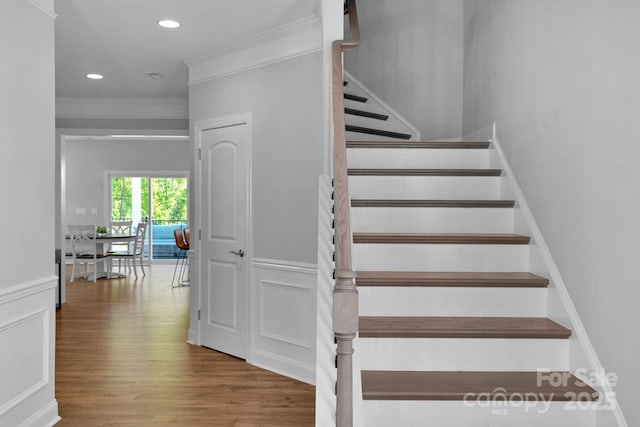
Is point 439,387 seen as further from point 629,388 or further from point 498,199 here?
point 498,199

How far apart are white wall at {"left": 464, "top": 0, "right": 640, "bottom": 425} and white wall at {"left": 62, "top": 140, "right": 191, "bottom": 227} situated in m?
9.56

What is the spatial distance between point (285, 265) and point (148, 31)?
2220 mm

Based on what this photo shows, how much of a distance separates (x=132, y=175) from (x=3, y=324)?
9.59 meters

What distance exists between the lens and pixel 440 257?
2.84 metres

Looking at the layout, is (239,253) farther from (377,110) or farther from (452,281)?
(452,281)

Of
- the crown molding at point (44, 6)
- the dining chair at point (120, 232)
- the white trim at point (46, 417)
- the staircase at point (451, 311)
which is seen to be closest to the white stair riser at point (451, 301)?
the staircase at point (451, 311)

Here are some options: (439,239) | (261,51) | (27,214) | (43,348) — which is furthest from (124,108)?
(439,239)

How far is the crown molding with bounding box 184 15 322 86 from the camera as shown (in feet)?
13.4

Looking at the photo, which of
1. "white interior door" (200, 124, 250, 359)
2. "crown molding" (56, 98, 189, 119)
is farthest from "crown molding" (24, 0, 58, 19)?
"crown molding" (56, 98, 189, 119)

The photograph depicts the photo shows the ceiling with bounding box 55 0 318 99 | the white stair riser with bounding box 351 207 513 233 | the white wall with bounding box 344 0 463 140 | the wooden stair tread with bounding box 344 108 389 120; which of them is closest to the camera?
the white stair riser with bounding box 351 207 513 233

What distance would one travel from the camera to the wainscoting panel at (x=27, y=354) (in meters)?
2.71

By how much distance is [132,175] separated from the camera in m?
11.8

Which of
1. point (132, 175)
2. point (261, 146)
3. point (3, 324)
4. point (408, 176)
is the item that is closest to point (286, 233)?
point (261, 146)

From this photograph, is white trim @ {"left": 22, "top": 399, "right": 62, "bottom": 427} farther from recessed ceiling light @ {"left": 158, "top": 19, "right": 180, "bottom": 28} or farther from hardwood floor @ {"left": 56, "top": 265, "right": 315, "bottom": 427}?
recessed ceiling light @ {"left": 158, "top": 19, "right": 180, "bottom": 28}
